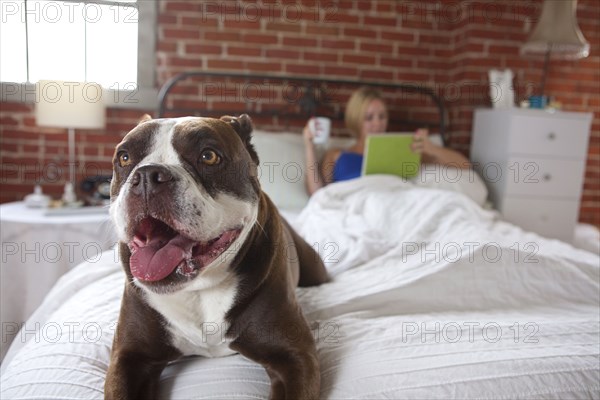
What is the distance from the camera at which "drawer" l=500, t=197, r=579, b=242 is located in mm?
2607

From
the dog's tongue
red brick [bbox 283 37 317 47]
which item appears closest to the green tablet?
red brick [bbox 283 37 317 47]

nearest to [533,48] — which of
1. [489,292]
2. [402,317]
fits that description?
[489,292]

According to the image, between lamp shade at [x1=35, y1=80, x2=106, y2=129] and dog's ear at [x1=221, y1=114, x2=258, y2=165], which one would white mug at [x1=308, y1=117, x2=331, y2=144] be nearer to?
lamp shade at [x1=35, y1=80, x2=106, y2=129]

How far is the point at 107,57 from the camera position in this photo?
2.74 metres

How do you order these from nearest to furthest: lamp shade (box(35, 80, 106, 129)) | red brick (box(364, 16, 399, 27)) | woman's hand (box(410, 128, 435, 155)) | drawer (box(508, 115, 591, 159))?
1. lamp shade (box(35, 80, 106, 129))
2. woman's hand (box(410, 128, 435, 155))
3. drawer (box(508, 115, 591, 159))
4. red brick (box(364, 16, 399, 27))

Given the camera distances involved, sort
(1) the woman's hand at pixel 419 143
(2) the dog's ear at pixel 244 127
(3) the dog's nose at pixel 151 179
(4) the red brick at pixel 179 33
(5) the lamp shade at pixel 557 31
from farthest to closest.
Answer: (4) the red brick at pixel 179 33
(5) the lamp shade at pixel 557 31
(1) the woman's hand at pixel 419 143
(2) the dog's ear at pixel 244 127
(3) the dog's nose at pixel 151 179

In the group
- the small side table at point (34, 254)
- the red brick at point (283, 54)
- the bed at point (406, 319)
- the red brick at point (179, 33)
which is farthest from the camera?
the red brick at point (283, 54)

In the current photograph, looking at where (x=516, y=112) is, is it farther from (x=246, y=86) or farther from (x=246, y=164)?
(x=246, y=164)

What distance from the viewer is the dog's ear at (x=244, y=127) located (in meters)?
0.90

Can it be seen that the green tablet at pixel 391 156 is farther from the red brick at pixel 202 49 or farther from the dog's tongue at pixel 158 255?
the dog's tongue at pixel 158 255

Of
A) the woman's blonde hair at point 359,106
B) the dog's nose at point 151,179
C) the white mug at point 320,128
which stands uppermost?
the woman's blonde hair at point 359,106

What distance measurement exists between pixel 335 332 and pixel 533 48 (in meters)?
2.53

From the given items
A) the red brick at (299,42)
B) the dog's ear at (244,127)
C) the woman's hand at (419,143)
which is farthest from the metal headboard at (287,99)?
the dog's ear at (244,127)

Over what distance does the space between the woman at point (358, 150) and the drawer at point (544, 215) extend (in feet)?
1.16
